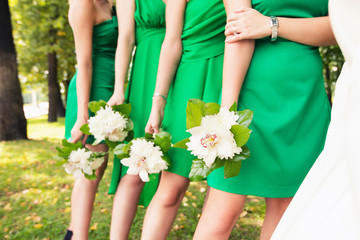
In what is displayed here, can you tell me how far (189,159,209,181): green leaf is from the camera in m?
1.26

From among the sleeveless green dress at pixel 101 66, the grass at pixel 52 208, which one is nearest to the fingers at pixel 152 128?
the sleeveless green dress at pixel 101 66

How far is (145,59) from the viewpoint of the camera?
7.21 feet

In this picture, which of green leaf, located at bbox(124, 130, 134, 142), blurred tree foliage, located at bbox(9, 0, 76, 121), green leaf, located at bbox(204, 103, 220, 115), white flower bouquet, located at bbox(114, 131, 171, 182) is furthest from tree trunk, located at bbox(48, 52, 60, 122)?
green leaf, located at bbox(204, 103, 220, 115)

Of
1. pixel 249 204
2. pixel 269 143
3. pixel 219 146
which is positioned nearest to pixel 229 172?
pixel 219 146

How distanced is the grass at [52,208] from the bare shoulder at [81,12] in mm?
2182

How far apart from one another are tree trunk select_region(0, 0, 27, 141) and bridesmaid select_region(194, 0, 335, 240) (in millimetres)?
9146

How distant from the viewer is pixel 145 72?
222 centimetres

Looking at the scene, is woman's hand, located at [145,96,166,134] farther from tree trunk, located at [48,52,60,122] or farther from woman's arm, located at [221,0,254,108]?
tree trunk, located at [48,52,60,122]

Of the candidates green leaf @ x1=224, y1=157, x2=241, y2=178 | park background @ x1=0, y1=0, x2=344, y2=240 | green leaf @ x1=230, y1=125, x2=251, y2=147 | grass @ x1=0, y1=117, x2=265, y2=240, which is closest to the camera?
green leaf @ x1=230, y1=125, x2=251, y2=147

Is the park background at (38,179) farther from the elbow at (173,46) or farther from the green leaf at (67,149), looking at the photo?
the elbow at (173,46)

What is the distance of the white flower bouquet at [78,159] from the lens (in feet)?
6.99

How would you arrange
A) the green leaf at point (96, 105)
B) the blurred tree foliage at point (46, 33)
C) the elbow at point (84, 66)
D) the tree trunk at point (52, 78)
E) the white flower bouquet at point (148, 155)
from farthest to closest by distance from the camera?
the tree trunk at point (52, 78)
the blurred tree foliage at point (46, 33)
the elbow at point (84, 66)
the green leaf at point (96, 105)
the white flower bouquet at point (148, 155)

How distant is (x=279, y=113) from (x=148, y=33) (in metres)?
1.24

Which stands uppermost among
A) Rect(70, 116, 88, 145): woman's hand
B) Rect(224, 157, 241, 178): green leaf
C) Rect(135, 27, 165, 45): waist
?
Rect(135, 27, 165, 45): waist
